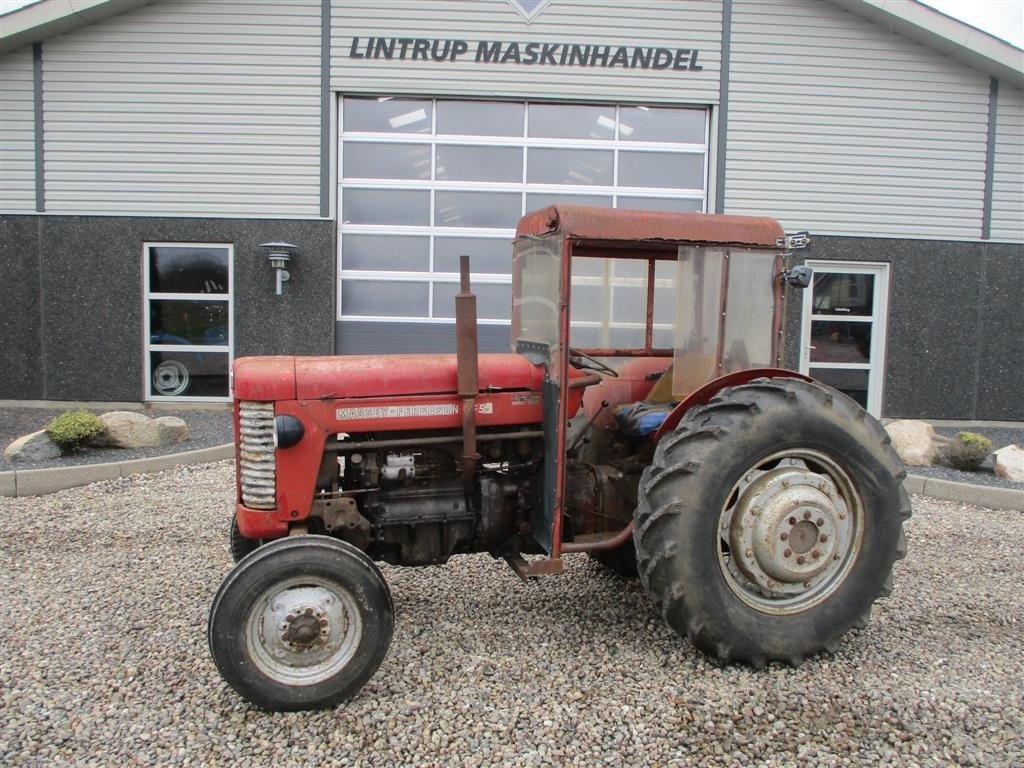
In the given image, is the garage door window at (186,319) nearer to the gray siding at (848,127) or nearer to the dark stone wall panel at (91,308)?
the dark stone wall panel at (91,308)

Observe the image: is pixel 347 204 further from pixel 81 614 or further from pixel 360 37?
pixel 81 614

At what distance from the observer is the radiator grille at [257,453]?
305cm

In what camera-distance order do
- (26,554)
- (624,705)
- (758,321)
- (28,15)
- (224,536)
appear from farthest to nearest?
(28,15) → (224,536) → (26,554) → (758,321) → (624,705)

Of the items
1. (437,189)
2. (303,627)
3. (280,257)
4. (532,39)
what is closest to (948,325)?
(532,39)

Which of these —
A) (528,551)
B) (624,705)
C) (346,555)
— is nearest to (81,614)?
(346,555)

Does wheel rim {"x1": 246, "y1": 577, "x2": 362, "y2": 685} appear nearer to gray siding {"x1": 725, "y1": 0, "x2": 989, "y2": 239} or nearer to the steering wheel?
the steering wheel

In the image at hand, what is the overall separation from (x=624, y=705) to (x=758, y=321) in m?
1.73

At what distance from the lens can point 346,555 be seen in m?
2.80

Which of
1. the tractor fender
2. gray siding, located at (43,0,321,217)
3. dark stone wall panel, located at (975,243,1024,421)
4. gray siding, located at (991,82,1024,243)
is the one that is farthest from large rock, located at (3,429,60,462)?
gray siding, located at (991,82,1024,243)

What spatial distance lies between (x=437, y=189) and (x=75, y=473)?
5.58 m

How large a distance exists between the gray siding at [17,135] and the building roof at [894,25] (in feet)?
0.78

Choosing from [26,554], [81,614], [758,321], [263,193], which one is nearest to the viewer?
[758,321]

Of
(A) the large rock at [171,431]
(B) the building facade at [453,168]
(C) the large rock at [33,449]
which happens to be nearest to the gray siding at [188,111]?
(B) the building facade at [453,168]

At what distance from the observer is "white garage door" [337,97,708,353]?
992cm
